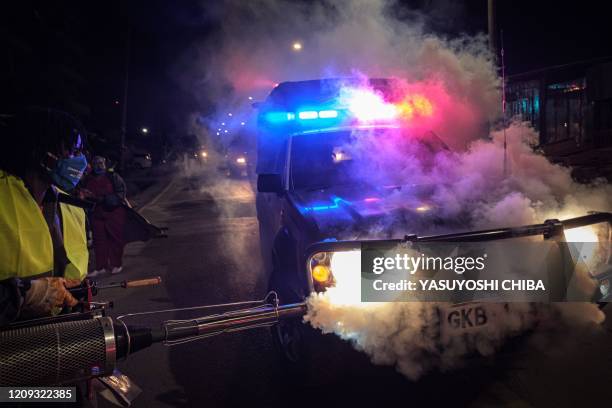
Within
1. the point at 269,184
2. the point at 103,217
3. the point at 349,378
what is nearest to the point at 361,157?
the point at 269,184

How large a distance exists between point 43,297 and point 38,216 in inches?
13.5

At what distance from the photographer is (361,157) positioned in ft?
16.4

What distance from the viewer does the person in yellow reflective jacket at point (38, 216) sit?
205cm

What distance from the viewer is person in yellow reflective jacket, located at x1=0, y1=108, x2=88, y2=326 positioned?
2049 millimetres

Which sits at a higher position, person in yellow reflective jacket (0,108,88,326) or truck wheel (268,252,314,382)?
person in yellow reflective jacket (0,108,88,326)

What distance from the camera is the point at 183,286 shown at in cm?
686

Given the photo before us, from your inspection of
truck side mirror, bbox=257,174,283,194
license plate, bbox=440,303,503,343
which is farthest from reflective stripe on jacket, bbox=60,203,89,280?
truck side mirror, bbox=257,174,283,194

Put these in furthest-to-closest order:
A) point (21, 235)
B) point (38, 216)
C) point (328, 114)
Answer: point (328, 114) → point (38, 216) → point (21, 235)

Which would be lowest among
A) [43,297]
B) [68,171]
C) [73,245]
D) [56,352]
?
[56,352]

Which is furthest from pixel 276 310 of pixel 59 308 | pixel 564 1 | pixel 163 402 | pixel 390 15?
pixel 564 1

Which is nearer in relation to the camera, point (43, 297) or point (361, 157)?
point (43, 297)

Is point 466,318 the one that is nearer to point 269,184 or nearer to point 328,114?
point 269,184

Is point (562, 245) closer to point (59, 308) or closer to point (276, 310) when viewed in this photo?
point (276, 310)

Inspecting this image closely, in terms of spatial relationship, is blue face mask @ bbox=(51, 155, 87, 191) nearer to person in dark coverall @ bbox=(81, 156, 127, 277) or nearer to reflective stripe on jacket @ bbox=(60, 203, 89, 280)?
reflective stripe on jacket @ bbox=(60, 203, 89, 280)
